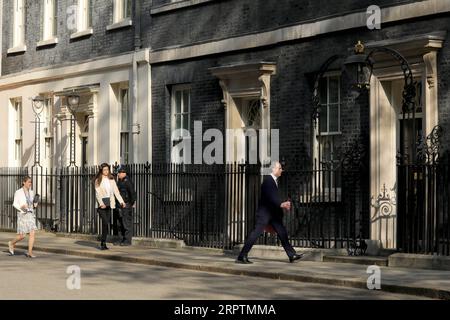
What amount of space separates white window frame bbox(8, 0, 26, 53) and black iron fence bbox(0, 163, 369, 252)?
4914 millimetres

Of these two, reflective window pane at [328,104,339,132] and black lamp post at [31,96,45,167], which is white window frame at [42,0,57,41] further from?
reflective window pane at [328,104,339,132]

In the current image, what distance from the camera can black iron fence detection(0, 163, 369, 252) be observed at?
21891mm

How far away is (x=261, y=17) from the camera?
24.6 metres

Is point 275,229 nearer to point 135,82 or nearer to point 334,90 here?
point 334,90

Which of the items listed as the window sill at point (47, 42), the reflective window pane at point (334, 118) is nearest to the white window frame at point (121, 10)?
the window sill at point (47, 42)

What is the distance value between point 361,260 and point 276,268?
161 cm

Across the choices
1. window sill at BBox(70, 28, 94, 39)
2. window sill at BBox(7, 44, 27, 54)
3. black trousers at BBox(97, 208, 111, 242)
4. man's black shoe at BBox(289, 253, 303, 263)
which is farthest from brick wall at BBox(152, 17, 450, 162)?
window sill at BBox(7, 44, 27, 54)

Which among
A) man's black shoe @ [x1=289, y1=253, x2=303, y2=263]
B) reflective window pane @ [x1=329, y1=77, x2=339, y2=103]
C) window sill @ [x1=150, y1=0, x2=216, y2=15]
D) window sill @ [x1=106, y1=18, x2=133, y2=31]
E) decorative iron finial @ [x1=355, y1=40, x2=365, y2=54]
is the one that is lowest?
man's black shoe @ [x1=289, y1=253, x2=303, y2=263]

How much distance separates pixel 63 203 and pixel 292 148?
30.0 feet

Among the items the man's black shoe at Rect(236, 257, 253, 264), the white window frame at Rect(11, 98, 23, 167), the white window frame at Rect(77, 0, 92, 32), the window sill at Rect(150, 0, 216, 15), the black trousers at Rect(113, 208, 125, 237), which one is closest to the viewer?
the man's black shoe at Rect(236, 257, 253, 264)

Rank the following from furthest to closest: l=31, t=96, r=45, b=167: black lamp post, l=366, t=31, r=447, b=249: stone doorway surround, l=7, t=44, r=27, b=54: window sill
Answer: l=7, t=44, r=27, b=54: window sill < l=31, t=96, r=45, b=167: black lamp post < l=366, t=31, r=447, b=249: stone doorway surround

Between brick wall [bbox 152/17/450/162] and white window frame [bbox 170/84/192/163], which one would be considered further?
white window frame [bbox 170/84/192/163]
